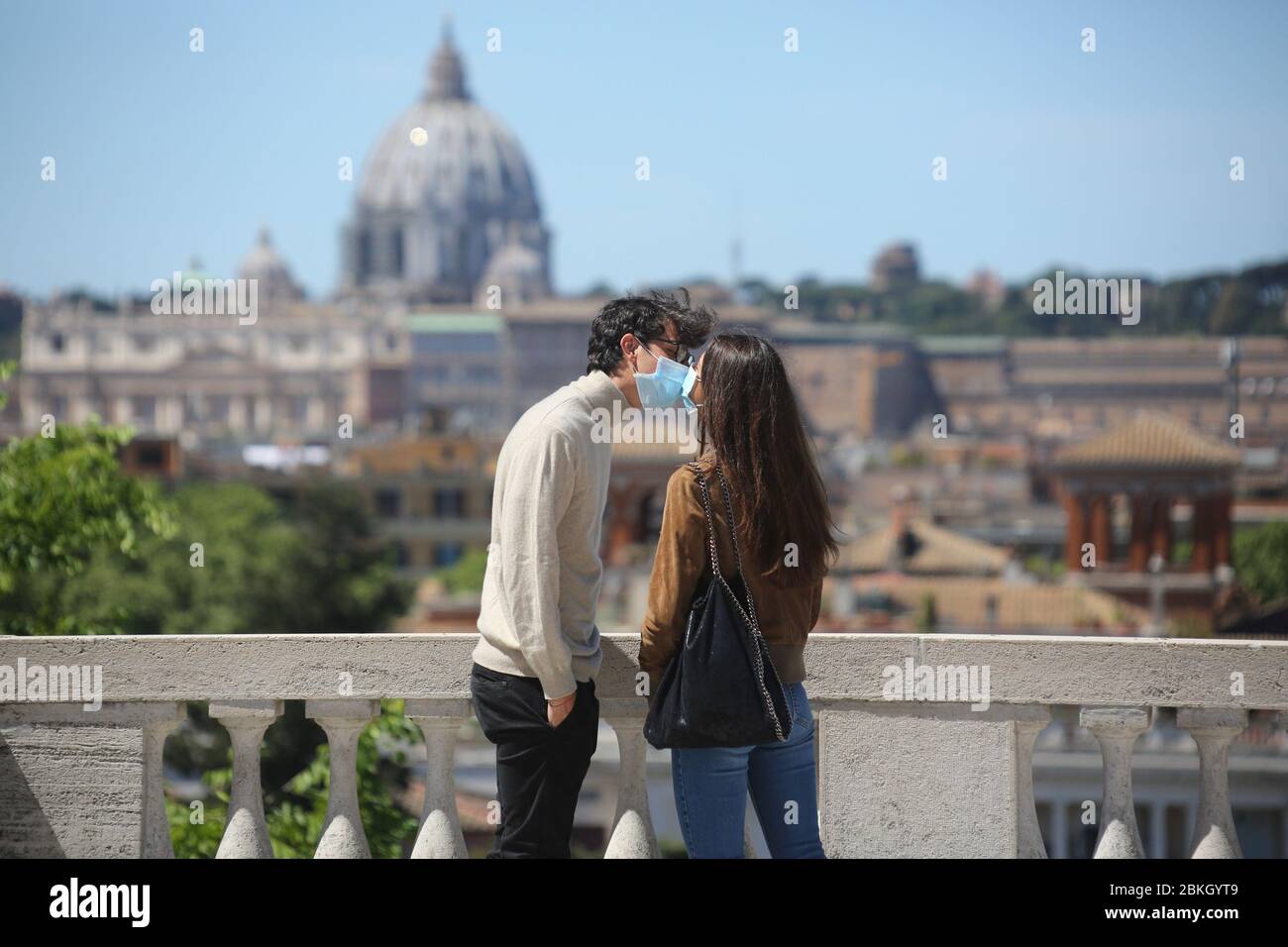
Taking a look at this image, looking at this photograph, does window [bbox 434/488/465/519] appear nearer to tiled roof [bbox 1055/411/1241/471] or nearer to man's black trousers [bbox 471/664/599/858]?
tiled roof [bbox 1055/411/1241/471]

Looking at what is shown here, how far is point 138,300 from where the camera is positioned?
167 metres

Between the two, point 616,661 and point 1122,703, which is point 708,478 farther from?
point 1122,703

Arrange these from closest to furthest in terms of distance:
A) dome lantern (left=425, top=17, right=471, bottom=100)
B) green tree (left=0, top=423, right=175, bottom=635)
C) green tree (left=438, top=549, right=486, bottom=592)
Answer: green tree (left=0, top=423, right=175, bottom=635)
green tree (left=438, top=549, right=486, bottom=592)
dome lantern (left=425, top=17, right=471, bottom=100)

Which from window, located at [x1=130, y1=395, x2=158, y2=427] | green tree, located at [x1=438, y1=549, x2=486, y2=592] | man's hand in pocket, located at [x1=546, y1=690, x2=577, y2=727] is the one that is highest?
man's hand in pocket, located at [x1=546, y1=690, x2=577, y2=727]

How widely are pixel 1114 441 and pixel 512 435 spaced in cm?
4337

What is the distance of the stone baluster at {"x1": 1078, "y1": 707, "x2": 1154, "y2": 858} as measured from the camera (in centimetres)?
453

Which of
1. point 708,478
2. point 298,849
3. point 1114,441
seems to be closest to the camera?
point 708,478

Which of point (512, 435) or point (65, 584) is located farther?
point (65, 584)

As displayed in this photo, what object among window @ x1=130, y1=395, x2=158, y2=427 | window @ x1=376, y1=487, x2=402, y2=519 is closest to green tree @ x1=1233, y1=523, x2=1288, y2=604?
window @ x1=376, y1=487, x2=402, y2=519

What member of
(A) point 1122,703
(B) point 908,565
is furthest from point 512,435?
(B) point 908,565

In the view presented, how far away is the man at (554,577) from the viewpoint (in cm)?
419

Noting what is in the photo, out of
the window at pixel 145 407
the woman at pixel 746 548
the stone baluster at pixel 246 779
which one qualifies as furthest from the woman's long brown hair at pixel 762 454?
the window at pixel 145 407

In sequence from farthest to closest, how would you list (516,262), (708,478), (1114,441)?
(516,262) < (1114,441) < (708,478)
